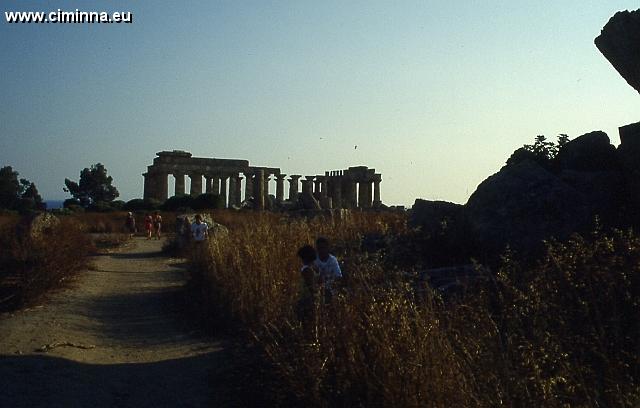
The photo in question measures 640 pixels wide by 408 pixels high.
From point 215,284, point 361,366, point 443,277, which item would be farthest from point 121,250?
point 361,366

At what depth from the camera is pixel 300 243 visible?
468 inches

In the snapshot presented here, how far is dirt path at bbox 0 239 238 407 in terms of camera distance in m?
7.18

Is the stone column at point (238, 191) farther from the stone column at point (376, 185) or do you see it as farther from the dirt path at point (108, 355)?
the dirt path at point (108, 355)

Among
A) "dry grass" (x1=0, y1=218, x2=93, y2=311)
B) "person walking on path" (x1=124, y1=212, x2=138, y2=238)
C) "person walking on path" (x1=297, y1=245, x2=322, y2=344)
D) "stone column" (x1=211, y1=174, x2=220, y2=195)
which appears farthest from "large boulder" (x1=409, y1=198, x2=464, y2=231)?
"stone column" (x1=211, y1=174, x2=220, y2=195)

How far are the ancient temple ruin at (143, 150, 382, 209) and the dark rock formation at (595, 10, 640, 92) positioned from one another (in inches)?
1995

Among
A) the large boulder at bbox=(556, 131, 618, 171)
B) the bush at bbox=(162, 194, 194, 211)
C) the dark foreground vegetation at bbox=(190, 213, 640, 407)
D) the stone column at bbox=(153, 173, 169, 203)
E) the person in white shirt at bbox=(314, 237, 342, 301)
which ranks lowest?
the dark foreground vegetation at bbox=(190, 213, 640, 407)

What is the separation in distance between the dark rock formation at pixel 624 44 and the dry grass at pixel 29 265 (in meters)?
10.0

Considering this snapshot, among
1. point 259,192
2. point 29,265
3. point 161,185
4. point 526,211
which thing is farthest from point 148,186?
point 526,211

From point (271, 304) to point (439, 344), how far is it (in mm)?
4784

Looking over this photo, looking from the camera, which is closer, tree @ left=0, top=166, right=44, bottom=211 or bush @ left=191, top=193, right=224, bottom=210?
bush @ left=191, top=193, right=224, bottom=210

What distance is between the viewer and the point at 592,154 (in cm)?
1259

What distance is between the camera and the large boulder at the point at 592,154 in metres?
12.4

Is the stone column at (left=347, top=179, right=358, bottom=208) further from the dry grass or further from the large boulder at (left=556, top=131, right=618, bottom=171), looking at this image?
the large boulder at (left=556, top=131, right=618, bottom=171)

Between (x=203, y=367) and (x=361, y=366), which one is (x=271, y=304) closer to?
(x=203, y=367)
